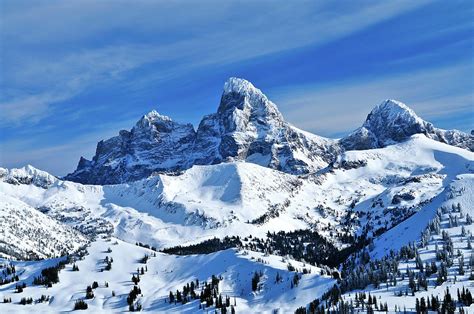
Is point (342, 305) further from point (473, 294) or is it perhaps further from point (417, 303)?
point (473, 294)

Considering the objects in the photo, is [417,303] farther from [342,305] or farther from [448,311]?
[342,305]

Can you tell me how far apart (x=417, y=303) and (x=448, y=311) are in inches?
441

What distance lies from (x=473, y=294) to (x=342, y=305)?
1681 inches

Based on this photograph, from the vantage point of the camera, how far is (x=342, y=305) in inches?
7648

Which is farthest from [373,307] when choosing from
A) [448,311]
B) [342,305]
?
[448,311]

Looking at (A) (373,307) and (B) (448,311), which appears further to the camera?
(A) (373,307)

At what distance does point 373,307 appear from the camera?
196 metres

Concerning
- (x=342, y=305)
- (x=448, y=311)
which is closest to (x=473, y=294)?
(x=448, y=311)

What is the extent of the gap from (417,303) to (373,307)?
51.6 ft

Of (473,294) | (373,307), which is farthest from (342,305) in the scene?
(473,294)

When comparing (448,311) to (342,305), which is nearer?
(448,311)

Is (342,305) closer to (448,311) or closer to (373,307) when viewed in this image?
(373,307)

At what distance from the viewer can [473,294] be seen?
193m

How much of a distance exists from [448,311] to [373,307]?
26525 mm
